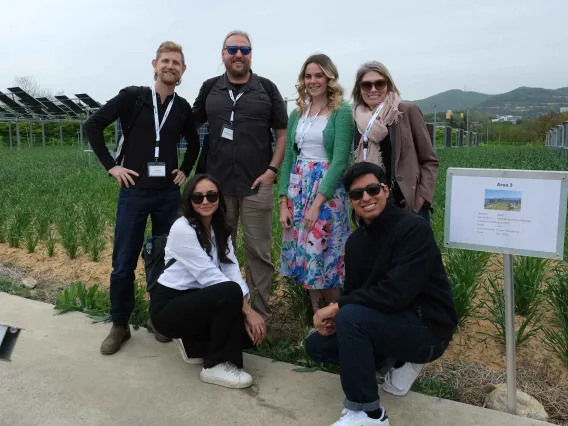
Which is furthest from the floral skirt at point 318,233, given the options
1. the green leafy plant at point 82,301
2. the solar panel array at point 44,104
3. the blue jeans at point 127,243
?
the solar panel array at point 44,104

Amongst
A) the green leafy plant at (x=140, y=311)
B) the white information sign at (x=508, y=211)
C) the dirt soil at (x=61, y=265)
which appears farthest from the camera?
the dirt soil at (x=61, y=265)

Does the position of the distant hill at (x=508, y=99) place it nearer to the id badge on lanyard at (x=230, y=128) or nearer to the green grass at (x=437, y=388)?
the id badge on lanyard at (x=230, y=128)

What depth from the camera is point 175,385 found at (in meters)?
2.61

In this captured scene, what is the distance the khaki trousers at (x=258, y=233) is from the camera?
3.15m

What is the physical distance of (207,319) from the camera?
2.57 meters

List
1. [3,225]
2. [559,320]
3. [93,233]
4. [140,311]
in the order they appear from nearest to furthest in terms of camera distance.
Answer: [559,320] → [140,311] → [93,233] → [3,225]

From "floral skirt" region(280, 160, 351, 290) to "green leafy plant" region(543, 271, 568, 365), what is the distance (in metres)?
1.17

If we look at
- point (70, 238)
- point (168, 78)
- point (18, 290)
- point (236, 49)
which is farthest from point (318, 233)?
point (70, 238)

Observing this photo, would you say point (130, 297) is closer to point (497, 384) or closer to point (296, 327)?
point (296, 327)

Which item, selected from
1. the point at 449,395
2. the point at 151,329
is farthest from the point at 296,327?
the point at 449,395

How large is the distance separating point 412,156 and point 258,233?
1.04 metres

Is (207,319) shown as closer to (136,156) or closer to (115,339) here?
(115,339)

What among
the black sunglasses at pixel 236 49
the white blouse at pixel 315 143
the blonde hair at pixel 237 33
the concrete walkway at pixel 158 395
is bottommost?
the concrete walkway at pixel 158 395

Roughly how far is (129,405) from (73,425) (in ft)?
0.84
